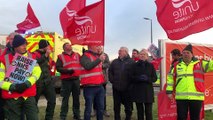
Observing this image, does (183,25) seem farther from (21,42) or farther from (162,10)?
(21,42)

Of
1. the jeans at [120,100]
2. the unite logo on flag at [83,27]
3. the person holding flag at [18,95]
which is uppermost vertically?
the unite logo on flag at [83,27]

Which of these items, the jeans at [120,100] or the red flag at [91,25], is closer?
the red flag at [91,25]

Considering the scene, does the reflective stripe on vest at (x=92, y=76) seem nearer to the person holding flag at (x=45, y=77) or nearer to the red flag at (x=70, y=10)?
the person holding flag at (x=45, y=77)

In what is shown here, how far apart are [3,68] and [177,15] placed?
10.9 ft

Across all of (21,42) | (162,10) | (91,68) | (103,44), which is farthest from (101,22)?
(21,42)

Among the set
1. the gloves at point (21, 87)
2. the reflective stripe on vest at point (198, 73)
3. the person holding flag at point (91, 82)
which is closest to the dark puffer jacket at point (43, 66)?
the person holding flag at point (91, 82)

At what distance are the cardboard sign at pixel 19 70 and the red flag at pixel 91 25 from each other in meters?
2.59

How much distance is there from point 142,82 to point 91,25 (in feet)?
6.02

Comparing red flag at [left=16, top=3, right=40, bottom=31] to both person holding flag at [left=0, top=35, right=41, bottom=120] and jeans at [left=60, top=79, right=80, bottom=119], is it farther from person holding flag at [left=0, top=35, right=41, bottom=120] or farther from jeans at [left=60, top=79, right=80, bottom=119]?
person holding flag at [left=0, top=35, right=41, bottom=120]

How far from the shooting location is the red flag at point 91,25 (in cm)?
884

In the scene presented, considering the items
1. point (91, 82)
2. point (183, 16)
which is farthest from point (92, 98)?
point (183, 16)

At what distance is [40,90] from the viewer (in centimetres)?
897

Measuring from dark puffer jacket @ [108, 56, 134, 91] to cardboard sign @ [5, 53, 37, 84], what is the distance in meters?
3.52

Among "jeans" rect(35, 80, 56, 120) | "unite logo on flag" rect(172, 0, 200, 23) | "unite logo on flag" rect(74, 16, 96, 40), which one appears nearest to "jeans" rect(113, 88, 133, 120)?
"jeans" rect(35, 80, 56, 120)
